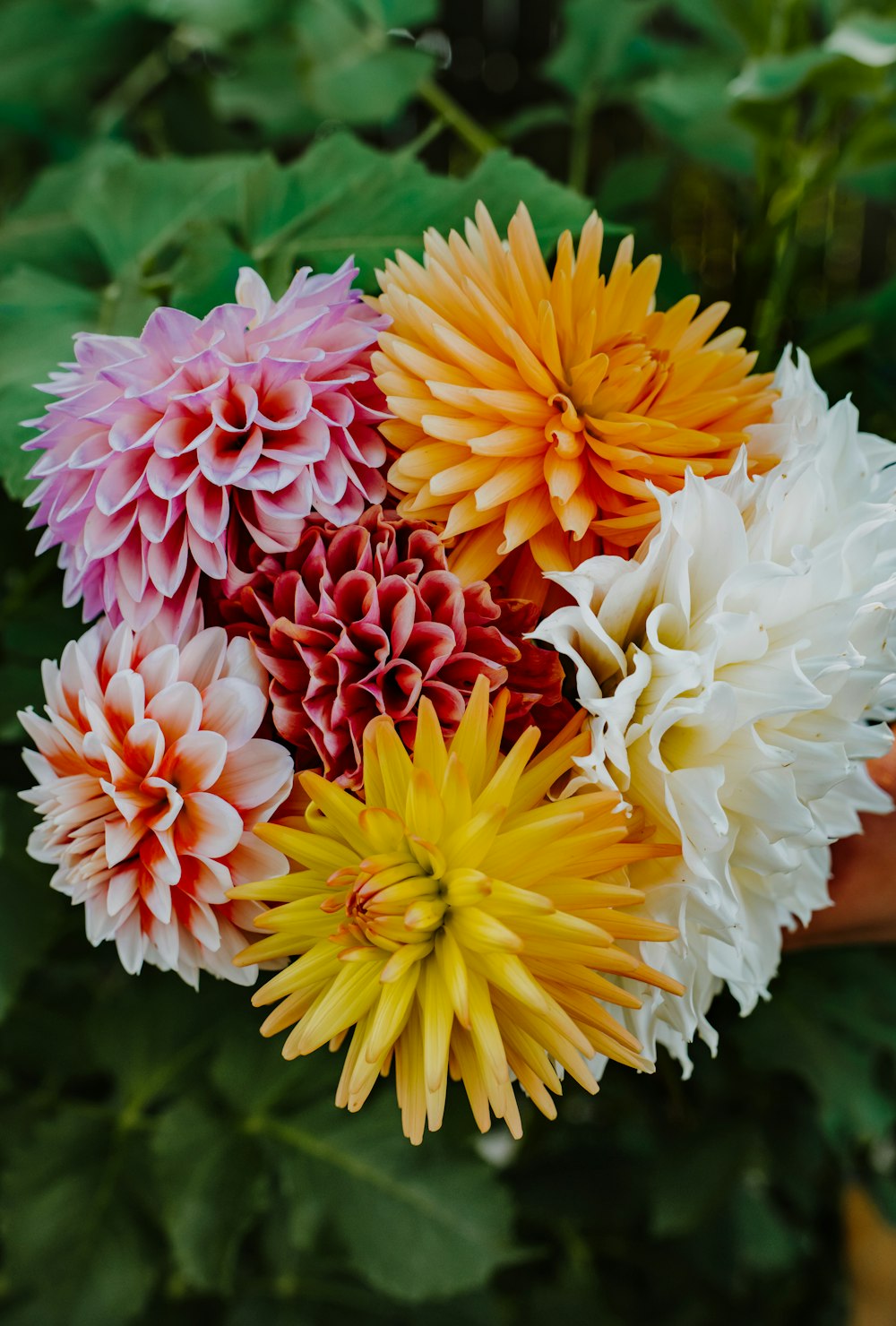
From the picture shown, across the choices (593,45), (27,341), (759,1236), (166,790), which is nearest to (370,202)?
(27,341)

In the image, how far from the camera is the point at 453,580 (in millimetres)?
293

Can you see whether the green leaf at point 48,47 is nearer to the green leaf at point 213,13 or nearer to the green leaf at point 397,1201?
the green leaf at point 213,13

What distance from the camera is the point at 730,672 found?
0.30 metres

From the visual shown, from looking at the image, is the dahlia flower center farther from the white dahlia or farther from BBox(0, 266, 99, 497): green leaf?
BBox(0, 266, 99, 497): green leaf

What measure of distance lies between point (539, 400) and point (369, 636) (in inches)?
3.4

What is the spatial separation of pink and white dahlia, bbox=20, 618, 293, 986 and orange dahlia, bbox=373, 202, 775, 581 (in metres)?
0.08

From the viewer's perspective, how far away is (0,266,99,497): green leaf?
37cm

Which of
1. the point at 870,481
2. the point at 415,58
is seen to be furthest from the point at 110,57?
the point at 870,481

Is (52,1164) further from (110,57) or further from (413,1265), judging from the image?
(110,57)

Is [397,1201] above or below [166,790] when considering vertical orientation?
below

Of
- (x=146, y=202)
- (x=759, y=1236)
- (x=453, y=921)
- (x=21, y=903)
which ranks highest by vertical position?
(x=146, y=202)

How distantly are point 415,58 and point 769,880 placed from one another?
0.56 m

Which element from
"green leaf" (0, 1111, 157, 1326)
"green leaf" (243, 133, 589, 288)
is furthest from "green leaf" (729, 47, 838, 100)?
"green leaf" (0, 1111, 157, 1326)

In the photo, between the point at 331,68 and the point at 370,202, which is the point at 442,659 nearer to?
the point at 370,202
